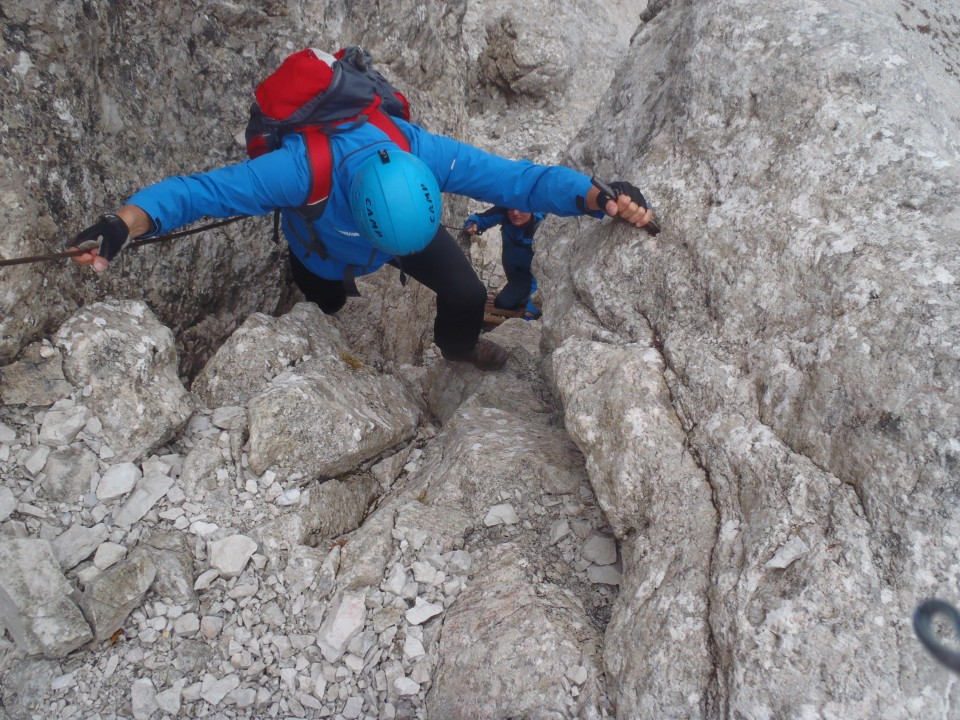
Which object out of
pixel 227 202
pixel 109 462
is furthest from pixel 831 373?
pixel 109 462

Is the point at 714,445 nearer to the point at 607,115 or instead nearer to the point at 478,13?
the point at 607,115

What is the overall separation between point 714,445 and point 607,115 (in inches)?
129

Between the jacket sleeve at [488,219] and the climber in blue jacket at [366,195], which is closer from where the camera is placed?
the climber in blue jacket at [366,195]

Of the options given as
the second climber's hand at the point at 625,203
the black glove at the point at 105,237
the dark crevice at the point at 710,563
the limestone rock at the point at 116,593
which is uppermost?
the black glove at the point at 105,237

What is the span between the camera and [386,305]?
6.65 meters

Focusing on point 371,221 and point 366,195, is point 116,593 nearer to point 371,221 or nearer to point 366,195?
point 371,221

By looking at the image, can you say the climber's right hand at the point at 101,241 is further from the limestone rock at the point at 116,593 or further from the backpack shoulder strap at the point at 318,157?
the limestone rock at the point at 116,593

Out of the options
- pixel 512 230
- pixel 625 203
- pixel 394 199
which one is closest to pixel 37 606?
pixel 394 199

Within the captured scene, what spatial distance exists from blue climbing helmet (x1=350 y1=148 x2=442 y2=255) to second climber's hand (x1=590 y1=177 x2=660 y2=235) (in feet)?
3.51

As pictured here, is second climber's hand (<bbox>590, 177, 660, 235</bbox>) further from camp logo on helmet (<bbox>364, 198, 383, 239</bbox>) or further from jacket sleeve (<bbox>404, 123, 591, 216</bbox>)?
camp logo on helmet (<bbox>364, 198, 383, 239</bbox>)

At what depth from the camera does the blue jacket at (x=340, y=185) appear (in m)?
3.82

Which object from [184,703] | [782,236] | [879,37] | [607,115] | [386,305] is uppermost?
[879,37]

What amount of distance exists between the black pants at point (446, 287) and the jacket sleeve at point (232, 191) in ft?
3.75

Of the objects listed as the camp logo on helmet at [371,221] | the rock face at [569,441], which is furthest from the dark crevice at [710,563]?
the camp logo on helmet at [371,221]
